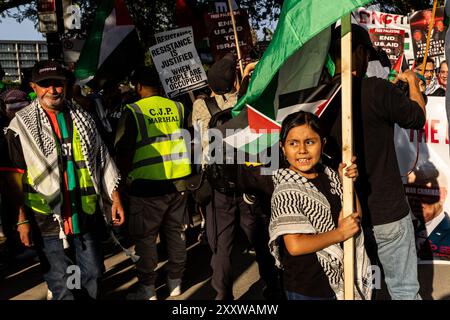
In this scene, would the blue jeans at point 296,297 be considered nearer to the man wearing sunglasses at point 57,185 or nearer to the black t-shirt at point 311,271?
the black t-shirt at point 311,271

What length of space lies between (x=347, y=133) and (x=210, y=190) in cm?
202

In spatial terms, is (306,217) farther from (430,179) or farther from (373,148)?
(430,179)

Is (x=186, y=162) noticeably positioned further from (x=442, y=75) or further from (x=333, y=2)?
(x=442, y=75)

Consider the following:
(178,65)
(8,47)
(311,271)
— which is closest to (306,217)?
(311,271)

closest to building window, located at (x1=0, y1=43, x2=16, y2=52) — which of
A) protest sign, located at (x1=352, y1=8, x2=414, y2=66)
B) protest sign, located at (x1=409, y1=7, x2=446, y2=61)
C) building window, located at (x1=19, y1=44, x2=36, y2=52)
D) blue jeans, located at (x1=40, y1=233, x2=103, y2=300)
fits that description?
building window, located at (x1=19, y1=44, x2=36, y2=52)

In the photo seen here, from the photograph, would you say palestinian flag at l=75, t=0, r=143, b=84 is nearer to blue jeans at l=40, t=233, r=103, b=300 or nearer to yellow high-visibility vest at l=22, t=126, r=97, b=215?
yellow high-visibility vest at l=22, t=126, r=97, b=215

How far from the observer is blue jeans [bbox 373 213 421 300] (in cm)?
351

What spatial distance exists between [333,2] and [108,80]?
368 centimetres

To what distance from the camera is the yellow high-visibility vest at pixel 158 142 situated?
16.4 feet

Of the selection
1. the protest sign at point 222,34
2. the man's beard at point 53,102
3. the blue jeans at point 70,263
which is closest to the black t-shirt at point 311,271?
the blue jeans at point 70,263

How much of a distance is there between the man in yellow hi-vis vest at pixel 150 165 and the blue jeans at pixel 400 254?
6.90 feet

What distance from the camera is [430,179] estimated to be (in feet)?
19.1
